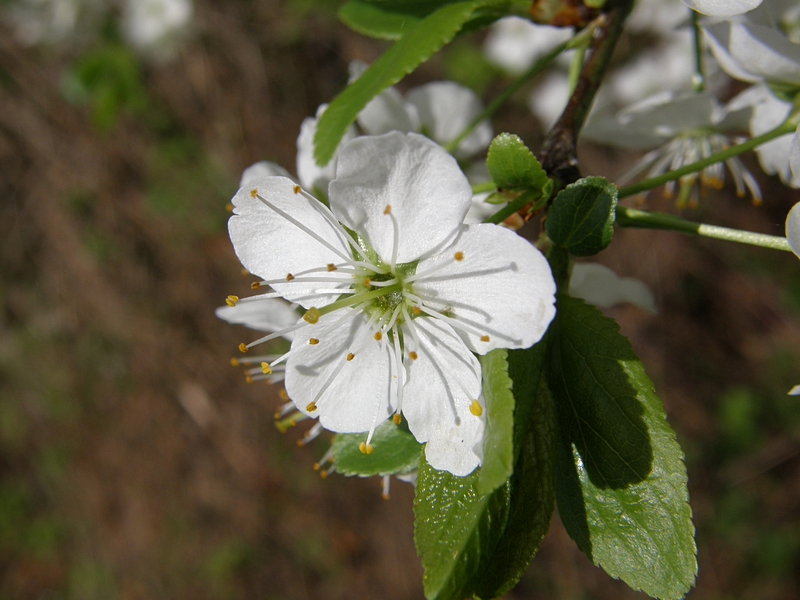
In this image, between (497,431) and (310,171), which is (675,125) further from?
(497,431)

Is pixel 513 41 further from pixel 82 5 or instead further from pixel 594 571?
pixel 594 571

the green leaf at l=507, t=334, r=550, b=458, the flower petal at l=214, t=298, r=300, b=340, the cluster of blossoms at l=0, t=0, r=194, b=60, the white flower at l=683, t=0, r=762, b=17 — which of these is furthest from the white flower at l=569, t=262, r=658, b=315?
the cluster of blossoms at l=0, t=0, r=194, b=60

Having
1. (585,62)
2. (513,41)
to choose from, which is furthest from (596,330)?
(513,41)

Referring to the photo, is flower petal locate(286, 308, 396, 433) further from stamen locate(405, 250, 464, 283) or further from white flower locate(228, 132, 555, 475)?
stamen locate(405, 250, 464, 283)

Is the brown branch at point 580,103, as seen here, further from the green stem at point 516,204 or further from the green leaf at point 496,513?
the green leaf at point 496,513

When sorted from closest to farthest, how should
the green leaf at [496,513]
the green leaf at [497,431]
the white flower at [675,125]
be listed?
the green leaf at [497,431], the green leaf at [496,513], the white flower at [675,125]

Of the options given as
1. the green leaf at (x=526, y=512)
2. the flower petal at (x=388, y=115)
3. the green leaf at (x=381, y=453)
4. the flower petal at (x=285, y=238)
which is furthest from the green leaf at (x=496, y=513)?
the flower petal at (x=388, y=115)

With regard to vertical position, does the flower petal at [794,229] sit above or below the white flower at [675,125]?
above
